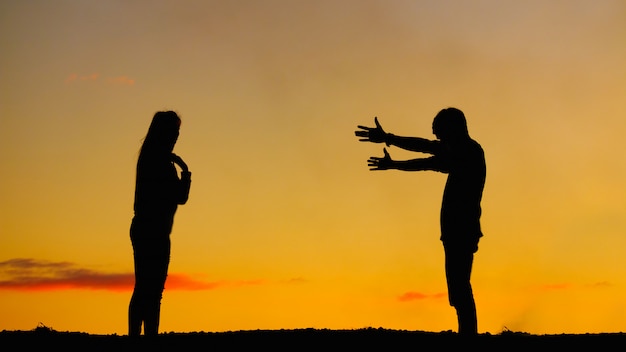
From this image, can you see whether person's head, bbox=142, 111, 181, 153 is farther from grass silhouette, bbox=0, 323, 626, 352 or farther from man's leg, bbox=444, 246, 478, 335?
man's leg, bbox=444, 246, 478, 335

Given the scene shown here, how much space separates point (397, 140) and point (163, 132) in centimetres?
326

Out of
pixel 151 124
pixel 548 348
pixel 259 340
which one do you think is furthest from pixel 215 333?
pixel 548 348

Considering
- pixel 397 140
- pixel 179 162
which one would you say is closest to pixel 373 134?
pixel 397 140

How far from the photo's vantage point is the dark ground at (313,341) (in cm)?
933

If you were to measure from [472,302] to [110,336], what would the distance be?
4.93 metres

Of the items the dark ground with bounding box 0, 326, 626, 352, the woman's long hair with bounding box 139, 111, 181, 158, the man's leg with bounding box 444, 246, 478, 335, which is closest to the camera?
the dark ground with bounding box 0, 326, 626, 352

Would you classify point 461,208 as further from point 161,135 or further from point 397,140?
point 161,135

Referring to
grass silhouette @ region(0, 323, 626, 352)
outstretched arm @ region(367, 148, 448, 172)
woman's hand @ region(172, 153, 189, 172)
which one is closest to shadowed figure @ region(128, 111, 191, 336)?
woman's hand @ region(172, 153, 189, 172)

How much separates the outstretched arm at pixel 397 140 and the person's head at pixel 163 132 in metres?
2.68

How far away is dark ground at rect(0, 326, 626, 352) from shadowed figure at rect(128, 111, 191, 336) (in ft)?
1.21

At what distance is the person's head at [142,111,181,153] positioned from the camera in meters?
9.86

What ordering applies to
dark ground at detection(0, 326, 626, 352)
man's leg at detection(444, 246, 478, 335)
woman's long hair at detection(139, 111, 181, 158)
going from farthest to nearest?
1. woman's long hair at detection(139, 111, 181, 158)
2. man's leg at detection(444, 246, 478, 335)
3. dark ground at detection(0, 326, 626, 352)

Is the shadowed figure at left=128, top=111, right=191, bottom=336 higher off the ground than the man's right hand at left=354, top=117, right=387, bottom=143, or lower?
lower

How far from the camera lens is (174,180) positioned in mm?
9750
